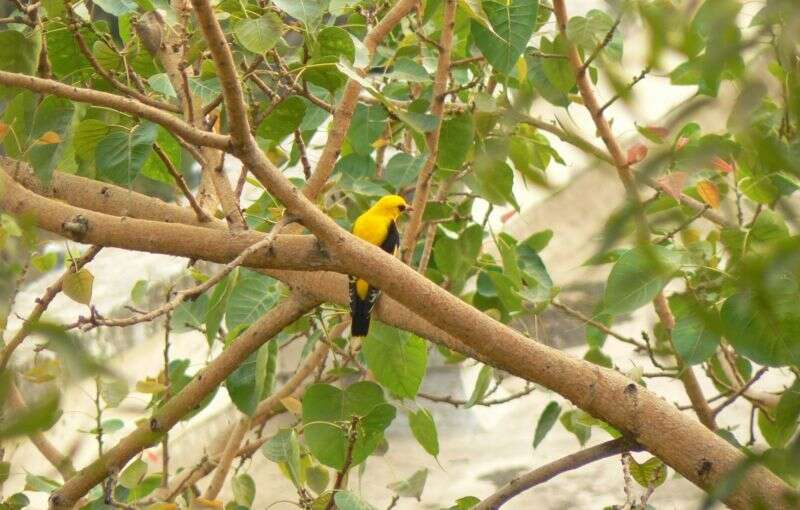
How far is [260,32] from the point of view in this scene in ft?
3.74

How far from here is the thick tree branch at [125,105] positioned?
92 cm

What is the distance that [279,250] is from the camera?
104 centimetres

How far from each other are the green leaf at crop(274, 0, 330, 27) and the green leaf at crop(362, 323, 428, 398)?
0.42 m

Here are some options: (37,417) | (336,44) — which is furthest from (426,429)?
(37,417)

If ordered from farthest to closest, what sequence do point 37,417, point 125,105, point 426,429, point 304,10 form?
point 426,429
point 304,10
point 125,105
point 37,417

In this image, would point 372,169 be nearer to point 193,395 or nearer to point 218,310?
point 218,310

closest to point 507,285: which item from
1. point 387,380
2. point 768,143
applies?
point 387,380

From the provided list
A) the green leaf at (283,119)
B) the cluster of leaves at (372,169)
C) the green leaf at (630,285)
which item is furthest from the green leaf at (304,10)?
the green leaf at (630,285)

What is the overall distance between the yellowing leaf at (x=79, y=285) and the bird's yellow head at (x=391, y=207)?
0.89m

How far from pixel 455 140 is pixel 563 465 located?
0.49 metres

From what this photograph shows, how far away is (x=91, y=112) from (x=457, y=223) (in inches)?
28.0

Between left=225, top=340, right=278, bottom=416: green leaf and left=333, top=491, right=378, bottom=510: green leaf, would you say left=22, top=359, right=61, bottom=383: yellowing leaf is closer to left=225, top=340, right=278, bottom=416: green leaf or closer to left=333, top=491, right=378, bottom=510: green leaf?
left=225, top=340, right=278, bottom=416: green leaf

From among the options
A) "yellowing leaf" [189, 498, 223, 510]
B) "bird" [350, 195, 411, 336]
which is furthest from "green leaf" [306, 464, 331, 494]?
"bird" [350, 195, 411, 336]

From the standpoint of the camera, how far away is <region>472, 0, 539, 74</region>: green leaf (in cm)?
122
